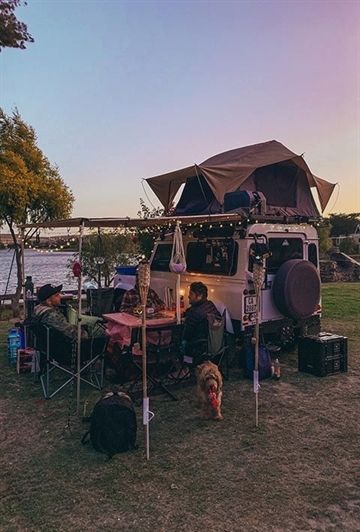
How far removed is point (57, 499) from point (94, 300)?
220 inches

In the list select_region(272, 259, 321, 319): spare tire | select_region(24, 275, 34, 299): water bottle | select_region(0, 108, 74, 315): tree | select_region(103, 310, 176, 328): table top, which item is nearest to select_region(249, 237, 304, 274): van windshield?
select_region(272, 259, 321, 319): spare tire

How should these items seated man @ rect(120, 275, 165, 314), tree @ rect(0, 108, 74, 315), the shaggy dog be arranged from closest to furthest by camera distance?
1. the shaggy dog
2. seated man @ rect(120, 275, 165, 314)
3. tree @ rect(0, 108, 74, 315)

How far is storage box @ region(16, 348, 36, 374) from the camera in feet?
20.9

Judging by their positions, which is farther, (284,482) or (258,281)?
(258,281)

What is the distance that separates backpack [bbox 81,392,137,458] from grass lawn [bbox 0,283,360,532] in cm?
11

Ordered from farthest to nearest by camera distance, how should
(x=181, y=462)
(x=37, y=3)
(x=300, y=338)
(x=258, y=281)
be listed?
(x=37, y=3) → (x=300, y=338) → (x=258, y=281) → (x=181, y=462)

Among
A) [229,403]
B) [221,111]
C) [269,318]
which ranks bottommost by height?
[229,403]

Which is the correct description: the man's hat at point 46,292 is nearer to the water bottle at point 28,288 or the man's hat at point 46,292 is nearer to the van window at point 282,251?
the water bottle at point 28,288

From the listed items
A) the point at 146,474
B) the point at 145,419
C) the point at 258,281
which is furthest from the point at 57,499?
the point at 258,281

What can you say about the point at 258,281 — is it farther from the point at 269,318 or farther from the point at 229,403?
the point at 269,318

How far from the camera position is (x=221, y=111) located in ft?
42.0

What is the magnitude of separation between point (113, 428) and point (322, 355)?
3.68 meters

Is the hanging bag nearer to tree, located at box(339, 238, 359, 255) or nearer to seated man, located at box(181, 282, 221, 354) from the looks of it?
seated man, located at box(181, 282, 221, 354)

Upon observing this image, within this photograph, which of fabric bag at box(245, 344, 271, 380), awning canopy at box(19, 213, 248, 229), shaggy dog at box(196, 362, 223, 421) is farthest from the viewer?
fabric bag at box(245, 344, 271, 380)
